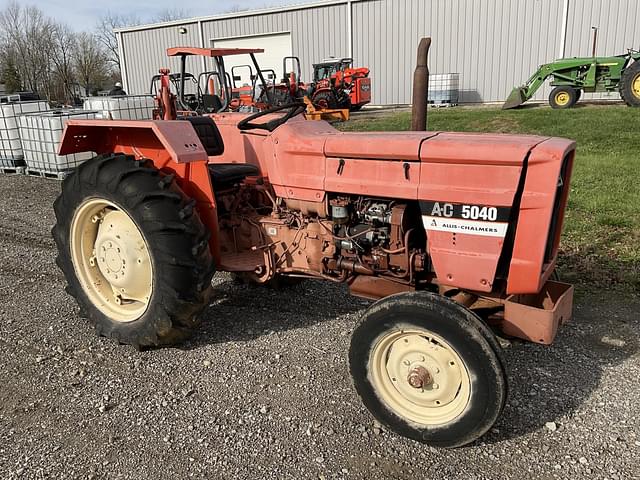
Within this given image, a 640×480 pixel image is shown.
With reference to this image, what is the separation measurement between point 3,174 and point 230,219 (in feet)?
26.1

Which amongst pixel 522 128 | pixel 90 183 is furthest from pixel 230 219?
pixel 522 128

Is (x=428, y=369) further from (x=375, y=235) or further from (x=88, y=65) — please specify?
(x=88, y=65)

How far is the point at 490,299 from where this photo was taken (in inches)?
108

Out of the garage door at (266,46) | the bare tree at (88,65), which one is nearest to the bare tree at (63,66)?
the bare tree at (88,65)

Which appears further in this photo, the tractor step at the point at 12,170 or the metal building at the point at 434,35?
the metal building at the point at 434,35

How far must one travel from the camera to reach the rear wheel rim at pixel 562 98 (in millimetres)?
13938

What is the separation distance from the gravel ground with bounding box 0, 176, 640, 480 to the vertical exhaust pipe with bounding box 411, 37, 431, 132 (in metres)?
1.39

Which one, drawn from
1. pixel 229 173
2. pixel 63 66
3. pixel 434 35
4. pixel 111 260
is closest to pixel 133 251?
pixel 111 260

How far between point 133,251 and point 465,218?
1948 millimetres

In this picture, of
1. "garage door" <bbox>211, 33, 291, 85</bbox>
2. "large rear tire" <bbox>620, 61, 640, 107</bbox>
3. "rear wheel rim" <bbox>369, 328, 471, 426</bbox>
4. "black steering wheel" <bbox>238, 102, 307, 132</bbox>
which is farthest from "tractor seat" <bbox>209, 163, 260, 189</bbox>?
"garage door" <bbox>211, 33, 291, 85</bbox>

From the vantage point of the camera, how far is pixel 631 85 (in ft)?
42.4

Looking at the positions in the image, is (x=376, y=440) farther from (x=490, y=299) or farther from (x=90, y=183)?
(x=90, y=183)

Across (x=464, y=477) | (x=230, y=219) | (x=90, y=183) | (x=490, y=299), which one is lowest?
(x=464, y=477)

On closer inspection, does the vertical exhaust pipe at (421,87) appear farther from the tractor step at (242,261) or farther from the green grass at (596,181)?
the green grass at (596,181)
